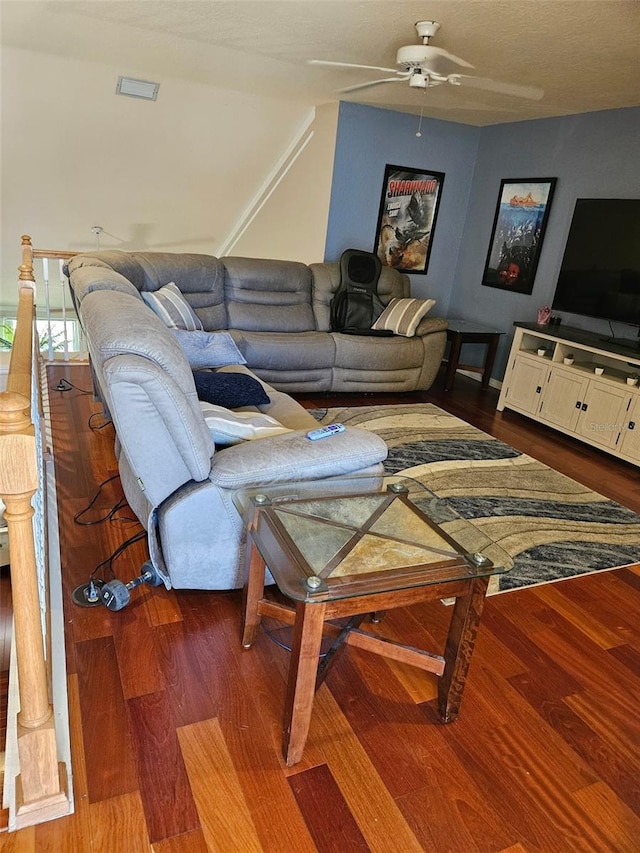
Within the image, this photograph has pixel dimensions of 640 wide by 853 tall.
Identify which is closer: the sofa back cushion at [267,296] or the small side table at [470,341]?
the sofa back cushion at [267,296]

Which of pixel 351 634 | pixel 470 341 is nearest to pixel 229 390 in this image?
pixel 351 634

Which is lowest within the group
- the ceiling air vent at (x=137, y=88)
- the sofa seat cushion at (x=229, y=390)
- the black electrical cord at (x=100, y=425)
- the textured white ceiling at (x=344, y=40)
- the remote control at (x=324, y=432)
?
the black electrical cord at (x=100, y=425)

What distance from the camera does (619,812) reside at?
141 cm

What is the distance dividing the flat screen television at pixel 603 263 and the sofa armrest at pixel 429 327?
2.92 ft

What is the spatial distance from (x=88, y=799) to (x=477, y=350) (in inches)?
203

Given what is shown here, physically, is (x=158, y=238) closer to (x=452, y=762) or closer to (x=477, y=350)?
(x=477, y=350)

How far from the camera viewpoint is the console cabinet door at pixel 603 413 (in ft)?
12.1

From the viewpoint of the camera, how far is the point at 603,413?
12.5 ft

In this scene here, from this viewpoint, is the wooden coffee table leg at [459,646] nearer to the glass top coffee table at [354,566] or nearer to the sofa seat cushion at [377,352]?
the glass top coffee table at [354,566]

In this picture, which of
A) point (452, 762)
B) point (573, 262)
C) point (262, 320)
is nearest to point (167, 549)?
point (452, 762)

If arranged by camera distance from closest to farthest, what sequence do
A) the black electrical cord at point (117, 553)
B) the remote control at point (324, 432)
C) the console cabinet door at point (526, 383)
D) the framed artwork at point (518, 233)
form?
the remote control at point (324, 432), the black electrical cord at point (117, 553), the console cabinet door at point (526, 383), the framed artwork at point (518, 233)

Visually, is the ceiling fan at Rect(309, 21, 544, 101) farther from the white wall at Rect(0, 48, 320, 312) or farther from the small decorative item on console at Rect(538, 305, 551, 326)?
the white wall at Rect(0, 48, 320, 312)

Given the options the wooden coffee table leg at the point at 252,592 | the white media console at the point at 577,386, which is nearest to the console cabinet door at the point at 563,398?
the white media console at the point at 577,386

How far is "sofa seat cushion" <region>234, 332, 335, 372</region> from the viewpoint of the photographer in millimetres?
4125
